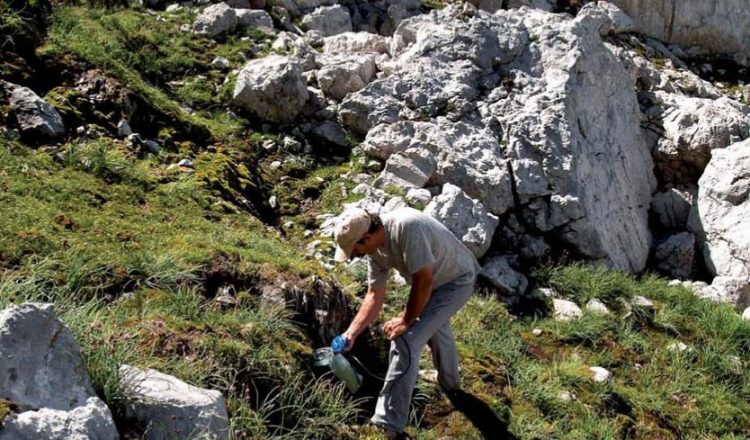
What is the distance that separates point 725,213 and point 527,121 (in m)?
3.91

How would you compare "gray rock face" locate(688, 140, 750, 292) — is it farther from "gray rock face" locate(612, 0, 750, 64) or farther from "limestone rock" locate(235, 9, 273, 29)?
"gray rock face" locate(612, 0, 750, 64)

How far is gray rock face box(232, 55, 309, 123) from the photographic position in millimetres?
12492

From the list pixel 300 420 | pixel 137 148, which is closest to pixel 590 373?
pixel 300 420

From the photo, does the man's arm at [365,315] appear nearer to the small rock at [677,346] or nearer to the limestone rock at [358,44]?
the small rock at [677,346]

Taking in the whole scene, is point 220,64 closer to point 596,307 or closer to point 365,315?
point 596,307

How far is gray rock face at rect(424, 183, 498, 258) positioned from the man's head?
4367 mm

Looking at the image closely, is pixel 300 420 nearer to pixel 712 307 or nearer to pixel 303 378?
pixel 303 378

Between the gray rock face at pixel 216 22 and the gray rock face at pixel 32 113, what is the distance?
585 centimetres

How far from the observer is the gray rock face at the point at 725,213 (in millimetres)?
12070

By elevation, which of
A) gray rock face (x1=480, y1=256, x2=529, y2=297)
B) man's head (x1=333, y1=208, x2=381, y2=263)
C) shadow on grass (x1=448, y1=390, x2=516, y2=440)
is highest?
man's head (x1=333, y1=208, x2=381, y2=263)

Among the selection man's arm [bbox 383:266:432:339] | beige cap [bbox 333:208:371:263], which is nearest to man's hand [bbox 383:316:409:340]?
man's arm [bbox 383:266:432:339]

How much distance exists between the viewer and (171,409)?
4527 mm

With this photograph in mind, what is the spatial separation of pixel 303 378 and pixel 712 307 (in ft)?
24.8

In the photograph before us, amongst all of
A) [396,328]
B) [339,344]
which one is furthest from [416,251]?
[339,344]
